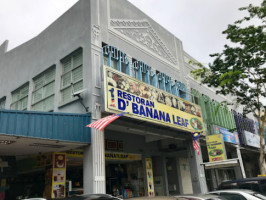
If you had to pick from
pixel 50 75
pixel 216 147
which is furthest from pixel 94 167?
pixel 216 147

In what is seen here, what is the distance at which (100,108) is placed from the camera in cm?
1151

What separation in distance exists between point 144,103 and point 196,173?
7.40 meters

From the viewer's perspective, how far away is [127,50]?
15125mm

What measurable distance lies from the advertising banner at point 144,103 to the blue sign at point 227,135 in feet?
13.5

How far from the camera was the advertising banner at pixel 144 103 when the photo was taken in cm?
1114

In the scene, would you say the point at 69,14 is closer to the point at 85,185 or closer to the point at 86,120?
the point at 86,120

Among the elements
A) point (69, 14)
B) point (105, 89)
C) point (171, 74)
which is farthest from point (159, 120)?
point (69, 14)

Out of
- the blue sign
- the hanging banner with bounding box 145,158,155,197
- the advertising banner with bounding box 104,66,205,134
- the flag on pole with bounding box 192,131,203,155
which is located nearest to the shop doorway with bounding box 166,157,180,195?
the hanging banner with bounding box 145,158,155,197

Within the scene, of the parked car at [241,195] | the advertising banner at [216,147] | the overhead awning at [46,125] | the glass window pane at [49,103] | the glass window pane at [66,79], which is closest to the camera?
the parked car at [241,195]

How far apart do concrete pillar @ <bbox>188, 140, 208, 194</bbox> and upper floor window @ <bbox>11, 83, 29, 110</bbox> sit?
38.2 feet

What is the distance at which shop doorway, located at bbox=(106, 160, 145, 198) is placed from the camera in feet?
Answer: 55.6

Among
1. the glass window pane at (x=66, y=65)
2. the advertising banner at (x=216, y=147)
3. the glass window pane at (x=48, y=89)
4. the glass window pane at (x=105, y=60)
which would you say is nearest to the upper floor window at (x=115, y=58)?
the glass window pane at (x=105, y=60)

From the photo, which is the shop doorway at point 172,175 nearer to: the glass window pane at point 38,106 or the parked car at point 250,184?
the glass window pane at point 38,106

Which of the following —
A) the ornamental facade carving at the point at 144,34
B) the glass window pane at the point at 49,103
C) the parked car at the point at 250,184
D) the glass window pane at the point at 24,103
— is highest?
the ornamental facade carving at the point at 144,34
